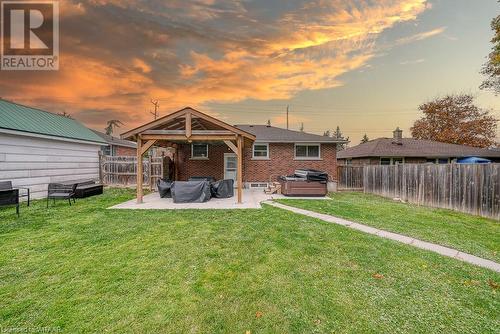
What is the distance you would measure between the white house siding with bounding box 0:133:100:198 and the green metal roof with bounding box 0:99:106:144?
0.40 meters

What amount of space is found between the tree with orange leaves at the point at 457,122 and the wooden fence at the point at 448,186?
2311cm

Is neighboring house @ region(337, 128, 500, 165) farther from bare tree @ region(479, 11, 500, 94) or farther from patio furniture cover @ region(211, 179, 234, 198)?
patio furniture cover @ region(211, 179, 234, 198)

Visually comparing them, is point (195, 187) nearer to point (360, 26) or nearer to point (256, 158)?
point (256, 158)

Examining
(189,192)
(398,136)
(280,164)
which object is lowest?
(189,192)

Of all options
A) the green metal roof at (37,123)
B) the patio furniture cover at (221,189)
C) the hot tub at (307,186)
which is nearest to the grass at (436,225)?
the hot tub at (307,186)

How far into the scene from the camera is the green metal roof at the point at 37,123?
32.3 ft

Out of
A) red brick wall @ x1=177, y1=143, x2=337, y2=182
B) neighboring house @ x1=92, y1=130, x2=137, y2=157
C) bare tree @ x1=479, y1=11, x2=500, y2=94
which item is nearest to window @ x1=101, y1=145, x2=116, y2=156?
neighboring house @ x1=92, y1=130, x2=137, y2=157

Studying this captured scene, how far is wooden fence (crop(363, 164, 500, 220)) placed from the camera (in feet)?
26.5

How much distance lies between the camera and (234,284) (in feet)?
10.8

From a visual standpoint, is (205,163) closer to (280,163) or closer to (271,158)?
(271,158)

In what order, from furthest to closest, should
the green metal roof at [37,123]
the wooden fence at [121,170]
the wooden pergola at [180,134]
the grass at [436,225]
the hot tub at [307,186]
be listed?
1. the wooden fence at [121,170]
2. the hot tub at [307,186]
3. the green metal roof at [37,123]
4. the wooden pergola at [180,134]
5. the grass at [436,225]

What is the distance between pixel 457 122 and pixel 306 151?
26.1 metres

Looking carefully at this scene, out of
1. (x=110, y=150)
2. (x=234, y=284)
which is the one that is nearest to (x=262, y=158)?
(x=234, y=284)

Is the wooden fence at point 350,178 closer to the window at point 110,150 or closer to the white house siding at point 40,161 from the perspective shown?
the white house siding at point 40,161
